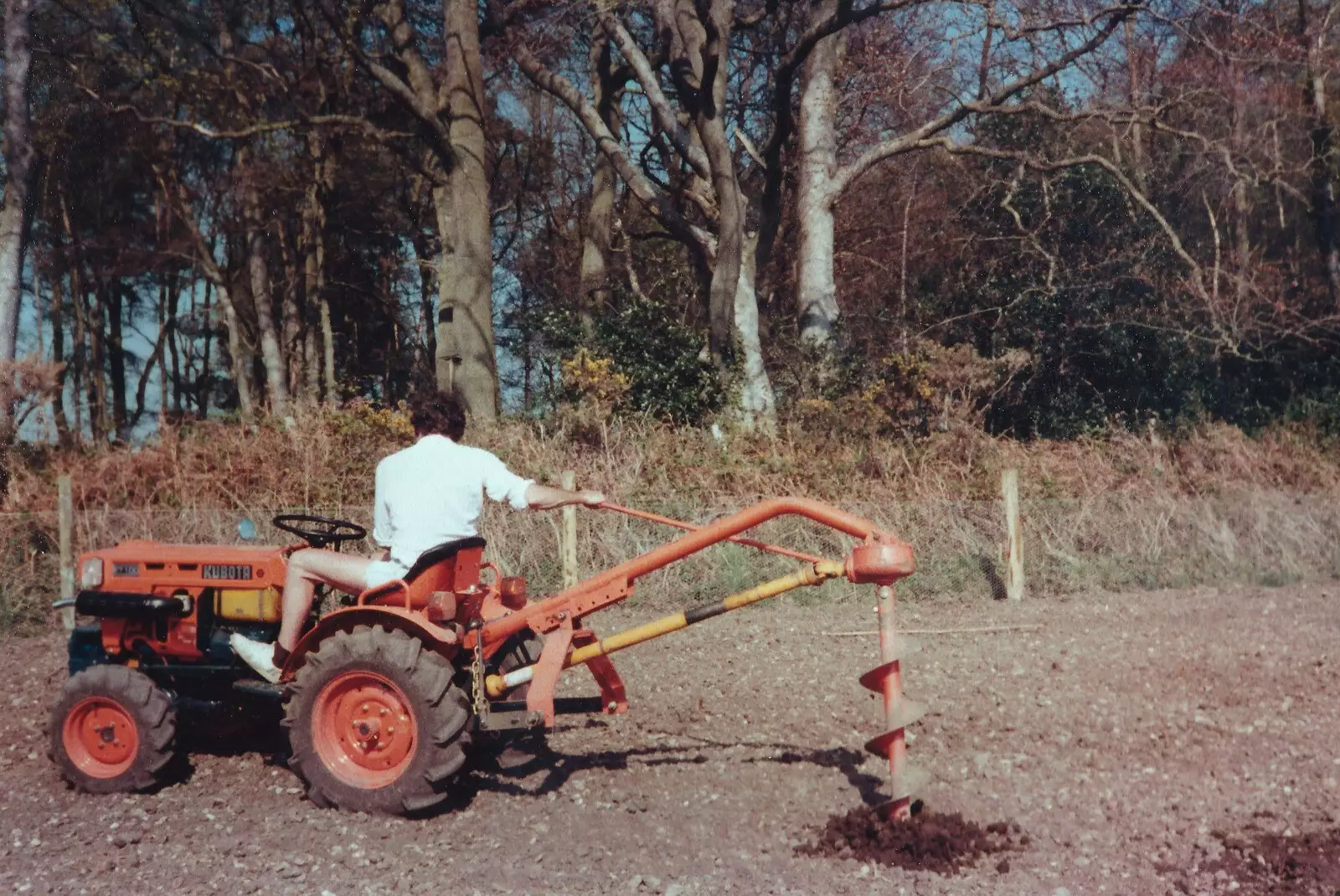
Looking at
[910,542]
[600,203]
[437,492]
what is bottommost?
[910,542]

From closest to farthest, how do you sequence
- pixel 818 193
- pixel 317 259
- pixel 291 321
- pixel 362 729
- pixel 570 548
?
pixel 362 729 < pixel 570 548 < pixel 818 193 < pixel 317 259 < pixel 291 321

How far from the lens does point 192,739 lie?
278 inches

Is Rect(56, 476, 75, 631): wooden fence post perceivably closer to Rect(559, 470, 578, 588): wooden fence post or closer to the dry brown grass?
the dry brown grass

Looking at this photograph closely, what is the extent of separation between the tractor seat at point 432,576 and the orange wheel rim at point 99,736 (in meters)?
1.47

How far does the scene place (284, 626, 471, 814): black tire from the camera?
18.5 feet

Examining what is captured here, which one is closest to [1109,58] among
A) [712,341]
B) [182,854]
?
[712,341]

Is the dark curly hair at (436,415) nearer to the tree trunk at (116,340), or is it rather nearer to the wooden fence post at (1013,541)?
the wooden fence post at (1013,541)

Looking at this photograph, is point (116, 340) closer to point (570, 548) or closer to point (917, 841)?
point (570, 548)

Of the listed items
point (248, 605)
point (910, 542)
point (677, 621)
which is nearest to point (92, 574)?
point (248, 605)

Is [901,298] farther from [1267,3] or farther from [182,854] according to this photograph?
[182,854]

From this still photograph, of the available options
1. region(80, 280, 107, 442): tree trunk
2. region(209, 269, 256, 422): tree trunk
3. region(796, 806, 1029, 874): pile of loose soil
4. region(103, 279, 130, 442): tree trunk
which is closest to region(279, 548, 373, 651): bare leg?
region(796, 806, 1029, 874): pile of loose soil

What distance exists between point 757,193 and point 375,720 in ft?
72.7

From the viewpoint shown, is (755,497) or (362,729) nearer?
(362,729)

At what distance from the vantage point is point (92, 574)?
667cm
